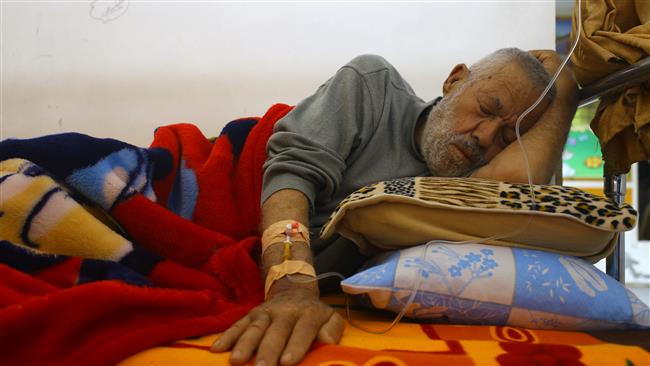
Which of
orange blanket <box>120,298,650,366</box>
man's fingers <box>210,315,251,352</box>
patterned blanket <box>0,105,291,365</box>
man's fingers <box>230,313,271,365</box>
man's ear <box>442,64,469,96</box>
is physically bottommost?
orange blanket <box>120,298,650,366</box>

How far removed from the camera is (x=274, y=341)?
0.56 metres

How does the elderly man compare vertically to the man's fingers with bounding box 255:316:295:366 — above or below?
above

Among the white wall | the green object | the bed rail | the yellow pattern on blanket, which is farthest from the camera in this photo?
the green object

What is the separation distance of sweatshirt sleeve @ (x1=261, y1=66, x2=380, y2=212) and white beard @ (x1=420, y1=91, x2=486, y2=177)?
0.48 feet

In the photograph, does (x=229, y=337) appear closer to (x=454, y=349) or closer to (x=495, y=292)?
(x=454, y=349)

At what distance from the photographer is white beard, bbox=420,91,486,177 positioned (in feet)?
3.70

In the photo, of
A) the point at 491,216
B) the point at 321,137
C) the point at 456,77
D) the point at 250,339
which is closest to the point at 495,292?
the point at 491,216

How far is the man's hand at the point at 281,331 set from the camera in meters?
0.54

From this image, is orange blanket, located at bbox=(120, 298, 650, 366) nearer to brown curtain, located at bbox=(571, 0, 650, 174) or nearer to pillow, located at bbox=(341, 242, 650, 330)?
pillow, located at bbox=(341, 242, 650, 330)

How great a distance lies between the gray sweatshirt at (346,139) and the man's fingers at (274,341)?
359mm

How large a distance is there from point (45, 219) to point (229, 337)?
0.34 meters

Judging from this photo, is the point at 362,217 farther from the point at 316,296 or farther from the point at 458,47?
the point at 458,47

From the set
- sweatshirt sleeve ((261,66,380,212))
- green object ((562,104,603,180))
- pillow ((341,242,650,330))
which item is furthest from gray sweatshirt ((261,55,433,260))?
green object ((562,104,603,180))

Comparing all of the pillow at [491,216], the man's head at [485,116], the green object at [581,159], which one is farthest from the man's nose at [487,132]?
the green object at [581,159]
